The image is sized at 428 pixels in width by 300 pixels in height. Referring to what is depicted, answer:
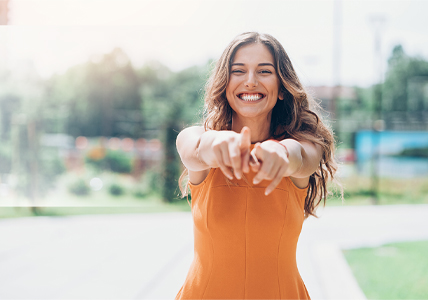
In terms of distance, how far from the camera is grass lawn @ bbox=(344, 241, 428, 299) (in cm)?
391

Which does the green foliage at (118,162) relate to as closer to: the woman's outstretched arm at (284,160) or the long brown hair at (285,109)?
the long brown hair at (285,109)

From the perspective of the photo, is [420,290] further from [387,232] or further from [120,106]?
[120,106]

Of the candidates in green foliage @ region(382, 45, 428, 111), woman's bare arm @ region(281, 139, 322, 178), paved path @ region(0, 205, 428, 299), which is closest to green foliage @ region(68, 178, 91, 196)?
paved path @ region(0, 205, 428, 299)

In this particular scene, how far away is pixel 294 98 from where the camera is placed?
4.85 ft

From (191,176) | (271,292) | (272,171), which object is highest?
(272,171)

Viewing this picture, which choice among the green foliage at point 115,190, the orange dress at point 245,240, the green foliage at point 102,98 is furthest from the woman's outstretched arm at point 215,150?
the green foliage at point 102,98

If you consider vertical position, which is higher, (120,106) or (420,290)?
(120,106)

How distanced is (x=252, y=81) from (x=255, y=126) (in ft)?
0.71

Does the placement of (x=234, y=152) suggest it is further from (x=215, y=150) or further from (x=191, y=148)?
(x=191, y=148)

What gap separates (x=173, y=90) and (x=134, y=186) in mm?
2806

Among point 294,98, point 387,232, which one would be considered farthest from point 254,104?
point 387,232

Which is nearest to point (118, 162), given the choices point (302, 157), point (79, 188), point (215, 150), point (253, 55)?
point (79, 188)

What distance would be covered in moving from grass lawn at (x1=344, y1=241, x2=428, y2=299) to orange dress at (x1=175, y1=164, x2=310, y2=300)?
2.96 meters

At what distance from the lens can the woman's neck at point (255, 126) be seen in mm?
1475
